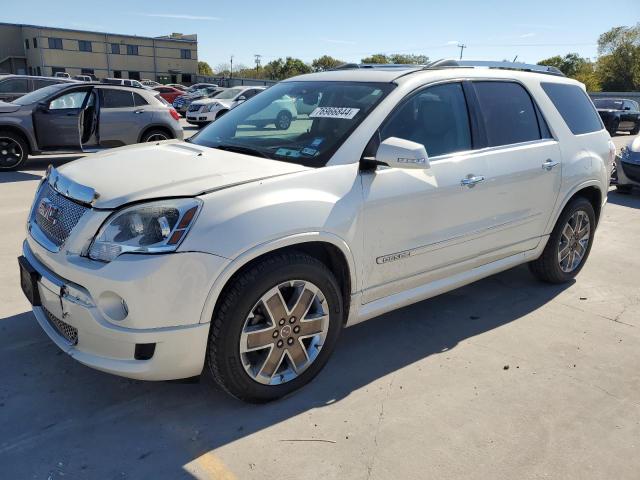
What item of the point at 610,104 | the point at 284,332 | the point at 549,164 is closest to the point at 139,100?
the point at 549,164

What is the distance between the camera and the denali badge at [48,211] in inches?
111

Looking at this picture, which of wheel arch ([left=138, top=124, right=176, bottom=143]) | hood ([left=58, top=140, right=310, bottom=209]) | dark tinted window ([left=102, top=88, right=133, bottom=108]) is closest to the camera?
hood ([left=58, top=140, right=310, bottom=209])

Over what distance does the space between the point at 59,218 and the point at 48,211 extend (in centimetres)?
19

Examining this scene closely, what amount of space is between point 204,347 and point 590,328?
2965 millimetres

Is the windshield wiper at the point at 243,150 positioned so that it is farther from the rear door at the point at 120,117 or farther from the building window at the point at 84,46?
the building window at the point at 84,46

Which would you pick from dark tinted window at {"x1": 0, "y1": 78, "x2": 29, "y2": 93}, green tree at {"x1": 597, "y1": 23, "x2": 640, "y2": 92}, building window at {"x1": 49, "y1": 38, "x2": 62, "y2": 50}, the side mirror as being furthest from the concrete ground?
building window at {"x1": 49, "y1": 38, "x2": 62, "y2": 50}

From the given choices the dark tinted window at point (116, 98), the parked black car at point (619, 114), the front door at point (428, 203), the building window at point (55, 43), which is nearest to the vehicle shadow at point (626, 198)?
the front door at point (428, 203)

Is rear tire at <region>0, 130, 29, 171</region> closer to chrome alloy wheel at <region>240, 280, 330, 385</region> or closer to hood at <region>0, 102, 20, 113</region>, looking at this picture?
hood at <region>0, 102, 20, 113</region>

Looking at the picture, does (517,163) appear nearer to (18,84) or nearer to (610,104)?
(18,84)

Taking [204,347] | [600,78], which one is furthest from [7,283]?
[600,78]

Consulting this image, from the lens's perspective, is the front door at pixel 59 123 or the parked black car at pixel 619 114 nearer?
the front door at pixel 59 123

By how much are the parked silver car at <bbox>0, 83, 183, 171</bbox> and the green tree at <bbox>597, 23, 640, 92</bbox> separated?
210 ft

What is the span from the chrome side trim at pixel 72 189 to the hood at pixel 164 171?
0.03 m

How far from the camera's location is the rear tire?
942cm
